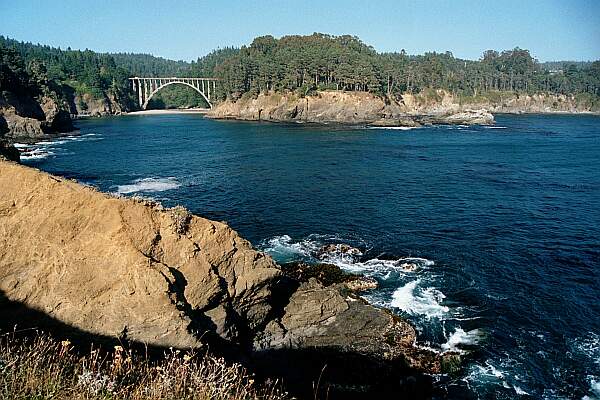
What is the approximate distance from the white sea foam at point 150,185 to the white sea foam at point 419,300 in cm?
3558

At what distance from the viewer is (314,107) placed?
157125 millimetres

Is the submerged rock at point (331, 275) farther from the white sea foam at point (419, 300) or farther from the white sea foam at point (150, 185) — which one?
the white sea foam at point (150, 185)

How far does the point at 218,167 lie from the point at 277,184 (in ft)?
53.4

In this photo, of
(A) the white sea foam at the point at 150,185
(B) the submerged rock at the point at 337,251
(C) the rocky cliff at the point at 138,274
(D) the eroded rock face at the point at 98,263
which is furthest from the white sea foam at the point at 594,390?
(A) the white sea foam at the point at 150,185

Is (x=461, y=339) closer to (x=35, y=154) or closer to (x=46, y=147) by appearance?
(x=35, y=154)

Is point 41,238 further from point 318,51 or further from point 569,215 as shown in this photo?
point 318,51

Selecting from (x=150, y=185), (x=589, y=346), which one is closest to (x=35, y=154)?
(x=150, y=185)

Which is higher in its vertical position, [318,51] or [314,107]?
[318,51]

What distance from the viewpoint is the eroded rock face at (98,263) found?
15.1m

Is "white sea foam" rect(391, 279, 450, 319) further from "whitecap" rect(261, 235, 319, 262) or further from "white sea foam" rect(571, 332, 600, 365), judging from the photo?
"whitecap" rect(261, 235, 319, 262)

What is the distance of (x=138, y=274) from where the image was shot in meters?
15.2

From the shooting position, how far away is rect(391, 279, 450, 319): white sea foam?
26.0 meters

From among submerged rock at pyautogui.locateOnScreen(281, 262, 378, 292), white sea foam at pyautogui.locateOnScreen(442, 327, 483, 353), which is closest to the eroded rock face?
submerged rock at pyautogui.locateOnScreen(281, 262, 378, 292)

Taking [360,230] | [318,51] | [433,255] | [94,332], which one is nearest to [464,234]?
[433,255]
